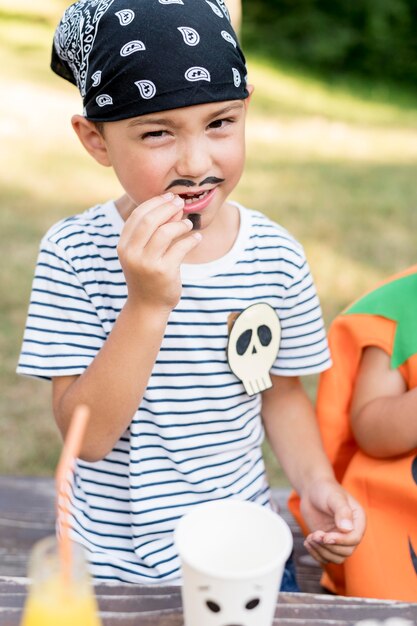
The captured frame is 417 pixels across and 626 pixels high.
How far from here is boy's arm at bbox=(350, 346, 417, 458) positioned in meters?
1.49

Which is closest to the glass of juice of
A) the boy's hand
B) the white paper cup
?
the white paper cup

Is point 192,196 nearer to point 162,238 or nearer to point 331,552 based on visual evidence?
point 162,238

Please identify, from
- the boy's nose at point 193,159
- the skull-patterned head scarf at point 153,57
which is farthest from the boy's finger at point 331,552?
the skull-patterned head scarf at point 153,57

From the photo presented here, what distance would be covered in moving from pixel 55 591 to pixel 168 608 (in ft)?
0.93

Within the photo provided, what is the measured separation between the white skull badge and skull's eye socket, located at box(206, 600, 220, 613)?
66cm

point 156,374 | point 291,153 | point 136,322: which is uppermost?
point 136,322

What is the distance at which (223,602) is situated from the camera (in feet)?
2.83

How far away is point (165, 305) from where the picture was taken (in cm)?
123

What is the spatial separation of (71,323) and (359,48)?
1009cm

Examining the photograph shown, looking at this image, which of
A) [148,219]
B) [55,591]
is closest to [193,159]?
[148,219]

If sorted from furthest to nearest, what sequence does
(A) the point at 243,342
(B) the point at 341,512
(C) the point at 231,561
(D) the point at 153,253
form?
(A) the point at 243,342
(B) the point at 341,512
(D) the point at 153,253
(C) the point at 231,561

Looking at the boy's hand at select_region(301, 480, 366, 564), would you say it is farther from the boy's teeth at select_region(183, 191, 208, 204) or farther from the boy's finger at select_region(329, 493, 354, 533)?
the boy's teeth at select_region(183, 191, 208, 204)

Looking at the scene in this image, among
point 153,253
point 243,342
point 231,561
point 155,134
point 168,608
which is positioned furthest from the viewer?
point 243,342

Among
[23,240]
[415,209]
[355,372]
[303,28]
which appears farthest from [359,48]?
[355,372]
